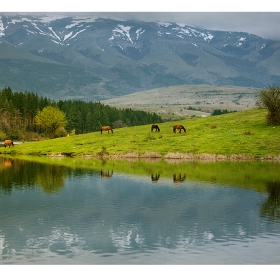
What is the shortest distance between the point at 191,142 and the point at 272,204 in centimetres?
3947

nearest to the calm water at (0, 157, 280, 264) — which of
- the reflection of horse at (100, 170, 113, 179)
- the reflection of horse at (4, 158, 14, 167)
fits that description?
the reflection of horse at (100, 170, 113, 179)

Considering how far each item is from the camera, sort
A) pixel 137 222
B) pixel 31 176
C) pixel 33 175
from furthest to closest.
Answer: pixel 33 175, pixel 31 176, pixel 137 222

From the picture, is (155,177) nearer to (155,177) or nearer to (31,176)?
(155,177)

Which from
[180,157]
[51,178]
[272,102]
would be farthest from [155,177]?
[272,102]

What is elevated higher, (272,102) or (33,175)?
(272,102)

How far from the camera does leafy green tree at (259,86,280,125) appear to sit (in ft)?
266

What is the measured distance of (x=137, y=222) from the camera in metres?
32.9

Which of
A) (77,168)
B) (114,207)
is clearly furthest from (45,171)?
(114,207)

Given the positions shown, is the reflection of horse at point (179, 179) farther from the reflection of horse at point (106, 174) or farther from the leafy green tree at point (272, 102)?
the leafy green tree at point (272, 102)

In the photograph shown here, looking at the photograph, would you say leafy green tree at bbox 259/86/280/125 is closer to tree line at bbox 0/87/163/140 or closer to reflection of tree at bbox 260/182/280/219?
reflection of tree at bbox 260/182/280/219

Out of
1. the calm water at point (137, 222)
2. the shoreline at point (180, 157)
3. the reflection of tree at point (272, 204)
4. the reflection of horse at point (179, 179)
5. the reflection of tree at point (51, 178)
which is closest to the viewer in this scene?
the calm water at point (137, 222)

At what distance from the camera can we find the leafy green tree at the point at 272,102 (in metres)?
80.9

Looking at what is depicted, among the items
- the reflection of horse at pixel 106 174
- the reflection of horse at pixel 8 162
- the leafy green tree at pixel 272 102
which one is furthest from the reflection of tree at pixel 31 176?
the leafy green tree at pixel 272 102

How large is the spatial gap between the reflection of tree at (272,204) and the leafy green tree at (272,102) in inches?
1368
